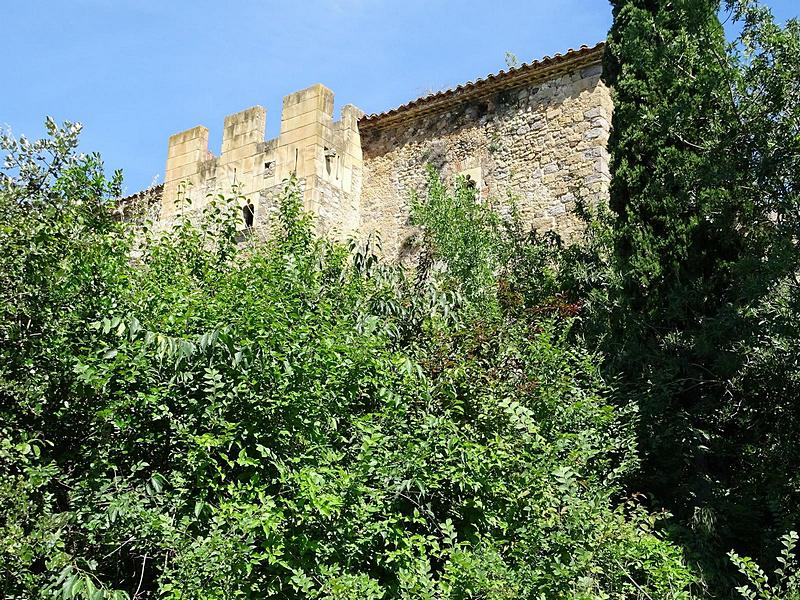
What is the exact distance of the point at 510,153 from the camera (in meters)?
12.6

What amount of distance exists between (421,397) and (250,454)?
141 centimetres

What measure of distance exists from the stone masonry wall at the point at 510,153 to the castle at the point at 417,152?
2 cm

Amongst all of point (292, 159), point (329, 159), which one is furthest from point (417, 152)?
point (292, 159)

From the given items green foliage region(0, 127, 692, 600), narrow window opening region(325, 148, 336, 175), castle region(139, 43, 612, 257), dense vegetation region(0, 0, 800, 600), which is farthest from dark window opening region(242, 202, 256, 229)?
green foliage region(0, 127, 692, 600)

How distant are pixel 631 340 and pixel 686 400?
2.57ft

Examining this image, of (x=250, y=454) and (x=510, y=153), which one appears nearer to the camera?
(x=250, y=454)

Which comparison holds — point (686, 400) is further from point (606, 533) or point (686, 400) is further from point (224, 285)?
point (224, 285)

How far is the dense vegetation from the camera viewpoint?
5.55 meters

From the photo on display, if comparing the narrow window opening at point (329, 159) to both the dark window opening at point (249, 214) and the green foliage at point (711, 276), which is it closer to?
the dark window opening at point (249, 214)

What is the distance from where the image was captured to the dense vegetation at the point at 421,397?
5.55 metres

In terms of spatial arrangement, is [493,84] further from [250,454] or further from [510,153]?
[250,454]

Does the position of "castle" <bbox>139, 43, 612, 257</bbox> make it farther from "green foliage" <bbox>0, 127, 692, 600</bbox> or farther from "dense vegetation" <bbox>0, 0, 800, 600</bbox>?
"green foliage" <bbox>0, 127, 692, 600</bbox>

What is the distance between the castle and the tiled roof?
2 centimetres

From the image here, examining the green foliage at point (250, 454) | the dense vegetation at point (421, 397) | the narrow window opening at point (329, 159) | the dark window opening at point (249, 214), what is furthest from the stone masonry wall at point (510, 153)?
the green foliage at point (250, 454)
